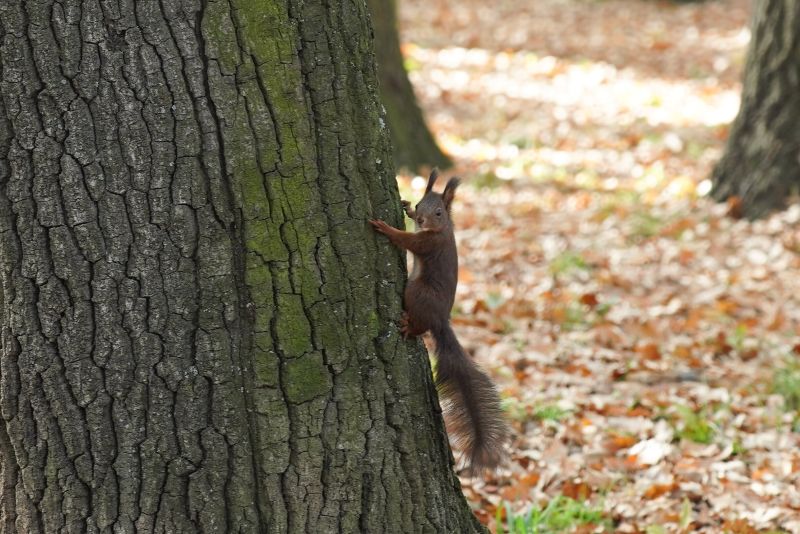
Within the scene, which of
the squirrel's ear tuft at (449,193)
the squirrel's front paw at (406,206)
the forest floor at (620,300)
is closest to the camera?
the squirrel's front paw at (406,206)

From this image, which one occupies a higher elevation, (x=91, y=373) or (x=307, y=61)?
(x=307, y=61)

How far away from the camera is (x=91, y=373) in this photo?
8.41ft

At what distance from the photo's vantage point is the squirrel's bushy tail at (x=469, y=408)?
3.12 meters

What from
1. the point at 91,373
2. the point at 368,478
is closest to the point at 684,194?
the point at 368,478

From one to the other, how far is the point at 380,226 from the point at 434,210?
60 centimetres

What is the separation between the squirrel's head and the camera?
3.29 m

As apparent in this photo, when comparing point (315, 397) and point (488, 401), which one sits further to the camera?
point (488, 401)

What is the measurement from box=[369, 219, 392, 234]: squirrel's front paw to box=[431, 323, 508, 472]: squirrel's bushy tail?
1.62 ft

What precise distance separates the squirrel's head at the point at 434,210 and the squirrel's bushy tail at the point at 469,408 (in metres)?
0.38

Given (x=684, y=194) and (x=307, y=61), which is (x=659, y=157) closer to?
(x=684, y=194)

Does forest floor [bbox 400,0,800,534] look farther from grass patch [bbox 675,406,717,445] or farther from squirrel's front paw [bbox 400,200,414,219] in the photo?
squirrel's front paw [bbox 400,200,414,219]

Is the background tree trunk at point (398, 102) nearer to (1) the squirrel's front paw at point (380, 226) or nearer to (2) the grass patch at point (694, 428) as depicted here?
(2) the grass patch at point (694, 428)

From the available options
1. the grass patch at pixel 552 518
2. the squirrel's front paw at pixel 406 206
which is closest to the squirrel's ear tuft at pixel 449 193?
the squirrel's front paw at pixel 406 206

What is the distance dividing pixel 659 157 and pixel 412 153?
249cm
